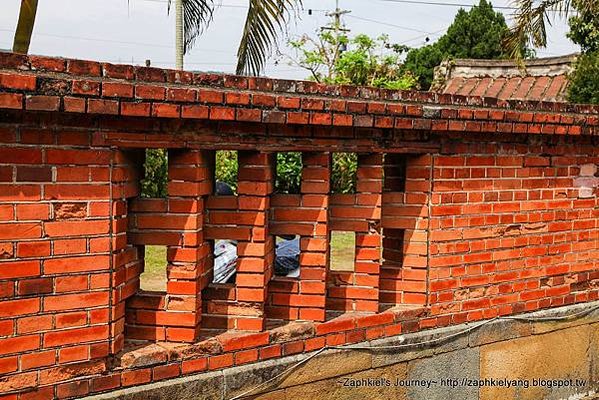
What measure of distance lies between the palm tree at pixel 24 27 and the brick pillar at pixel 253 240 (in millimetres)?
2297

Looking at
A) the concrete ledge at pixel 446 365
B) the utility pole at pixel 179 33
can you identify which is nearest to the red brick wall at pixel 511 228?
the concrete ledge at pixel 446 365

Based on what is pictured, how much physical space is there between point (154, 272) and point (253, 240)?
4.01 meters

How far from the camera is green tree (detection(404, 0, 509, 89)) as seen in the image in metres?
30.5

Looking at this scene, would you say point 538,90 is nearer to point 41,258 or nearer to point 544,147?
point 544,147

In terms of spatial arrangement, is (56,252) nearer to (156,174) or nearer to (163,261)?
(163,261)

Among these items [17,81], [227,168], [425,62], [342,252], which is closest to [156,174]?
[342,252]

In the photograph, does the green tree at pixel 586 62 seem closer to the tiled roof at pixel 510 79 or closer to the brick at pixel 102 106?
the tiled roof at pixel 510 79

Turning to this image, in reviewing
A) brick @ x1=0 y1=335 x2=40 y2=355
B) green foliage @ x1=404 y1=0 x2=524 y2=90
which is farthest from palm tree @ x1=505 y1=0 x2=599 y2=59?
green foliage @ x1=404 y1=0 x2=524 y2=90

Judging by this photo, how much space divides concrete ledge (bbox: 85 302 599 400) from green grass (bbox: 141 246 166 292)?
7.87ft

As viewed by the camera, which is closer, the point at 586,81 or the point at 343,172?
the point at 586,81

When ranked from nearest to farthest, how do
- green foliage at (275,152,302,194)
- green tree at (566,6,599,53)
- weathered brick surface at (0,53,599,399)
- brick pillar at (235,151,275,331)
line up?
weathered brick surface at (0,53,599,399) < brick pillar at (235,151,275,331) < green tree at (566,6,599,53) < green foliage at (275,152,302,194)

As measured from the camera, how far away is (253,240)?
3.26 m

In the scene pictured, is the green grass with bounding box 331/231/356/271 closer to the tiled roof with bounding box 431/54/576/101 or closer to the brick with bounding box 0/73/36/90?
the tiled roof with bounding box 431/54/576/101

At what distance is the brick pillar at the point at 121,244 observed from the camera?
2826 millimetres
